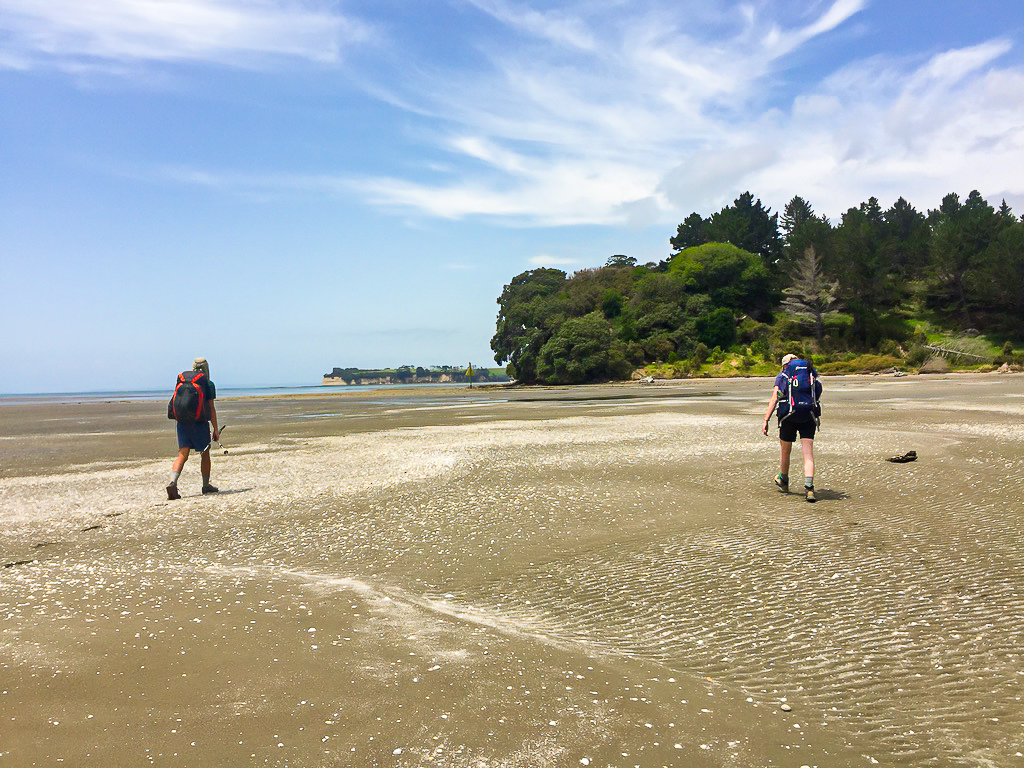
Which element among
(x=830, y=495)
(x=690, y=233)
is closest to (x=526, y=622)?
(x=830, y=495)

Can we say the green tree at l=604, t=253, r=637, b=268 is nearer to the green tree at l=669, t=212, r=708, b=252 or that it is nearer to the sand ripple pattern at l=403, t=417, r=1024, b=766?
the green tree at l=669, t=212, r=708, b=252

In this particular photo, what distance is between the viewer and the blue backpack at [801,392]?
35.6ft

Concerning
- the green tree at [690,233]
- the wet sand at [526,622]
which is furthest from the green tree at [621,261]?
the wet sand at [526,622]

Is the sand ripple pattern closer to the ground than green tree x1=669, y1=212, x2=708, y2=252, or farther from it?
closer to the ground

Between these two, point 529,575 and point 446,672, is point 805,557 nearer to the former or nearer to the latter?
point 529,575

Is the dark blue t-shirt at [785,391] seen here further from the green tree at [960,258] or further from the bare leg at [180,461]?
the green tree at [960,258]

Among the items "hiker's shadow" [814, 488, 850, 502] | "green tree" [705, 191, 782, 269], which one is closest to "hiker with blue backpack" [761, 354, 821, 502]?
"hiker's shadow" [814, 488, 850, 502]

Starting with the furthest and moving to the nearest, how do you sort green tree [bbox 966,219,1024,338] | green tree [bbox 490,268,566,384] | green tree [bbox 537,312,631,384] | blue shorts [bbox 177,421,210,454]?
green tree [bbox 490,268,566,384]
green tree [bbox 537,312,631,384]
green tree [bbox 966,219,1024,338]
blue shorts [bbox 177,421,210,454]

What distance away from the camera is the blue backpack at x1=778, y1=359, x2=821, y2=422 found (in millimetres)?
10852

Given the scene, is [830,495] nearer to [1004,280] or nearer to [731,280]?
[1004,280]

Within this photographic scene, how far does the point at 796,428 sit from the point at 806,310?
7402cm

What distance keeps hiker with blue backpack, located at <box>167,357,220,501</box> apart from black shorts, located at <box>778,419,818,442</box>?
1021cm

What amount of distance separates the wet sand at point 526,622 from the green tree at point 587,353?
225 ft

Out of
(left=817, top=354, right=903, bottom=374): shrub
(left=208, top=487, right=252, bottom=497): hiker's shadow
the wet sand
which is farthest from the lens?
(left=817, top=354, right=903, bottom=374): shrub
